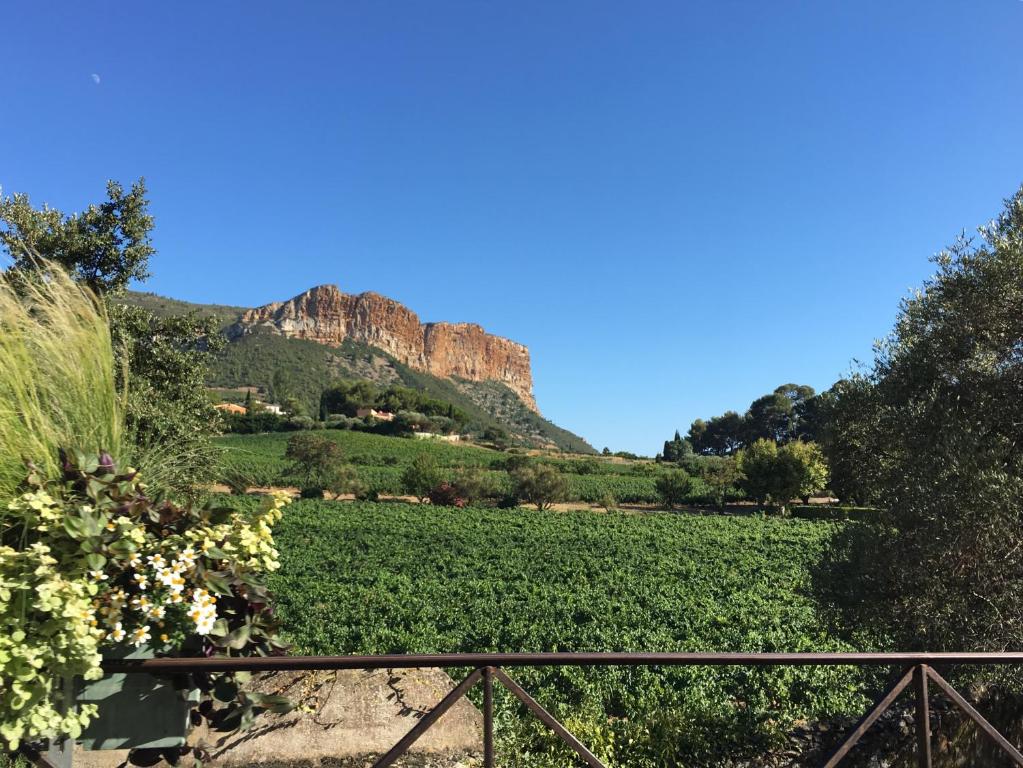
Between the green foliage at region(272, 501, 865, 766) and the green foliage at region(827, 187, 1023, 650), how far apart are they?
5.03ft

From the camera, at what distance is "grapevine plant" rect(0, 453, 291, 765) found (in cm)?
174

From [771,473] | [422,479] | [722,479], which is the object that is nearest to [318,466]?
[422,479]

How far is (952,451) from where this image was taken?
5.77m

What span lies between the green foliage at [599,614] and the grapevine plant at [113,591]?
10.9 feet

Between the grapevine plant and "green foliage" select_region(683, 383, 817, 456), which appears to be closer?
the grapevine plant

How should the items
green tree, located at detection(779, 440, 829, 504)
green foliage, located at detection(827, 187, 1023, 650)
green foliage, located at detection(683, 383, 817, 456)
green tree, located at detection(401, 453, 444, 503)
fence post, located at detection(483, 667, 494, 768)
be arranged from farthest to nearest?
green foliage, located at detection(683, 383, 817, 456) < green tree, located at detection(401, 453, 444, 503) < green tree, located at detection(779, 440, 829, 504) < green foliage, located at detection(827, 187, 1023, 650) < fence post, located at detection(483, 667, 494, 768)

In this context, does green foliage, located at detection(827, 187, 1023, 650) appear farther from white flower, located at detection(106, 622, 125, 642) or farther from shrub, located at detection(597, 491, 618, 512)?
shrub, located at detection(597, 491, 618, 512)

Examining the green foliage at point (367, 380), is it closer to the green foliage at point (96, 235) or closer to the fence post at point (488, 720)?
the green foliage at point (96, 235)

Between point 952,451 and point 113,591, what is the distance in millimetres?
6663

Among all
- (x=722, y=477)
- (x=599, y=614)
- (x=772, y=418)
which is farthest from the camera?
(x=772, y=418)

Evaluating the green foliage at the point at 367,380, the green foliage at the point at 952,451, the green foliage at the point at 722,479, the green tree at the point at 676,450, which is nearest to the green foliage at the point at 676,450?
the green tree at the point at 676,450

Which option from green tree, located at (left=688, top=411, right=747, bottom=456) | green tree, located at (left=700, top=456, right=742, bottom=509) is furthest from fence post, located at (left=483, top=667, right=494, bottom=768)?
green tree, located at (left=688, top=411, right=747, bottom=456)

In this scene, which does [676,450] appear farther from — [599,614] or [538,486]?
[599,614]

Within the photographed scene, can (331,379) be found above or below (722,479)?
above
